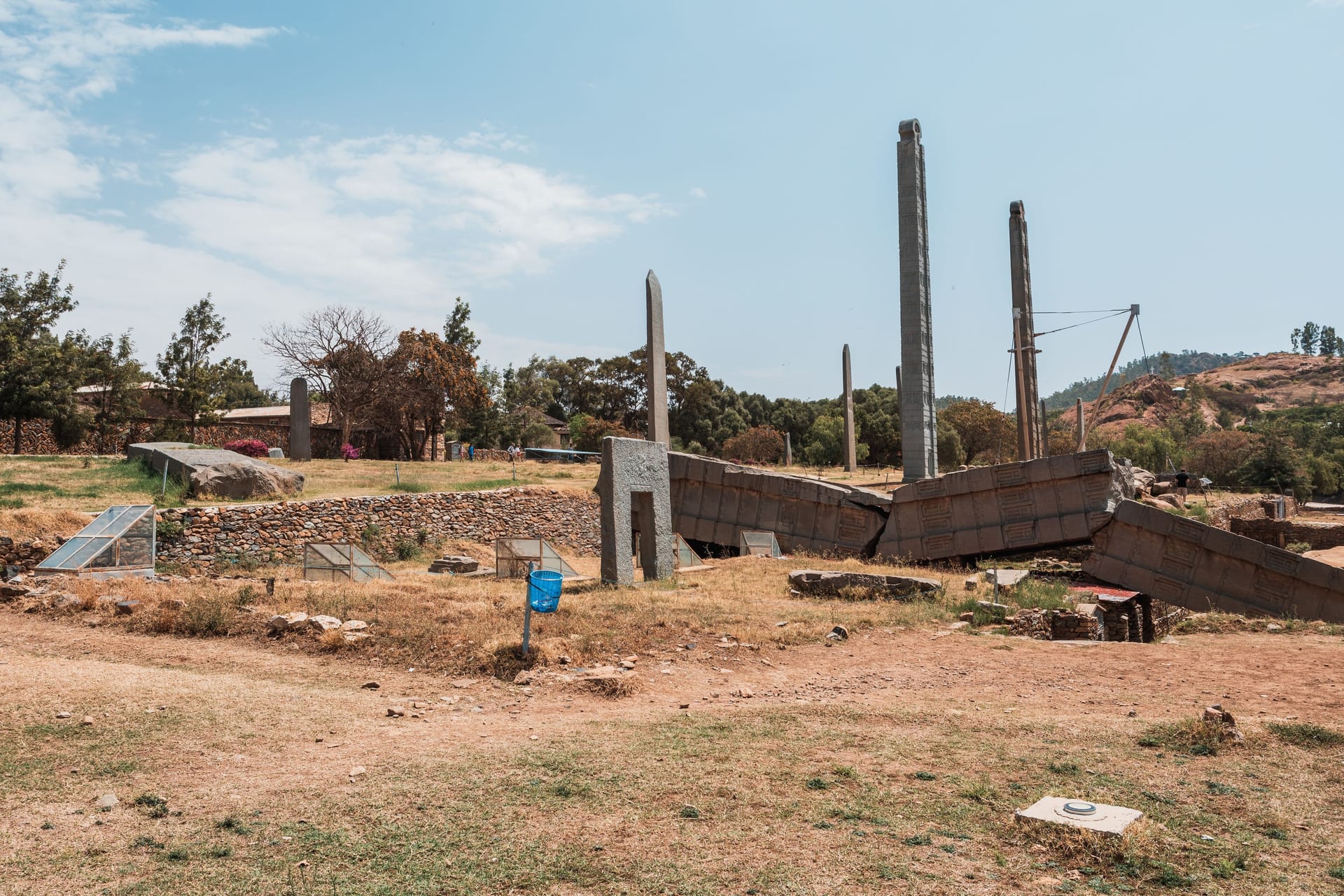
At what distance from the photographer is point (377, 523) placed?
23641mm

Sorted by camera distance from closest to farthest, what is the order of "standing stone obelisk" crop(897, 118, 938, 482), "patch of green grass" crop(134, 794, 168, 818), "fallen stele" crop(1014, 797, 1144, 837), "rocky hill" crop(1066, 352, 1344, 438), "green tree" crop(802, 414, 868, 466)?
"fallen stele" crop(1014, 797, 1144, 837) → "patch of green grass" crop(134, 794, 168, 818) → "standing stone obelisk" crop(897, 118, 938, 482) → "green tree" crop(802, 414, 868, 466) → "rocky hill" crop(1066, 352, 1344, 438)

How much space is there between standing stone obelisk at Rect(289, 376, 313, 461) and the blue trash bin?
87.0ft

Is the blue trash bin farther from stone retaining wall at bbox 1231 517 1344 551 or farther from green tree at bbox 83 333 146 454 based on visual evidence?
green tree at bbox 83 333 146 454

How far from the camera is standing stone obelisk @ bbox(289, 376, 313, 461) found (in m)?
33.2

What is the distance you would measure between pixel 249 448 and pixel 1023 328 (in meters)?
27.3

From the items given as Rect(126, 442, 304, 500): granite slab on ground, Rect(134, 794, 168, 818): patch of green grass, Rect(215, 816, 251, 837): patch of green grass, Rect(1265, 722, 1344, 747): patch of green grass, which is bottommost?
Rect(1265, 722, 1344, 747): patch of green grass

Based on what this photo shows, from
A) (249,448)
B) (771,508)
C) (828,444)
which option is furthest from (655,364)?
(828,444)

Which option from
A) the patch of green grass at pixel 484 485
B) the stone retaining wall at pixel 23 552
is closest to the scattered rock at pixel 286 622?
the stone retaining wall at pixel 23 552

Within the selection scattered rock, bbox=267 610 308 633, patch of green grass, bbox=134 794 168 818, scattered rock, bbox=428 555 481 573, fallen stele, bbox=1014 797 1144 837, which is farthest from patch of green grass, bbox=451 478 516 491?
fallen stele, bbox=1014 797 1144 837

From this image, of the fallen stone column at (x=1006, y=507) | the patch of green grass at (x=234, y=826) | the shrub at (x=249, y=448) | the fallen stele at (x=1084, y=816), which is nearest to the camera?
the fallen stele at (x=1084, y=816)

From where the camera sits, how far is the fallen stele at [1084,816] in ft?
14.8

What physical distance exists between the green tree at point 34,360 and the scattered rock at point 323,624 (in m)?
25.7

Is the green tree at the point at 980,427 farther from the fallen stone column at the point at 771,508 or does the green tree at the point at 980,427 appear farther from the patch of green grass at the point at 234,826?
the patch of green grass at the point at 234,826

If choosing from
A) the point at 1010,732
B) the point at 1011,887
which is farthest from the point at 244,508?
the point at 1011,887
